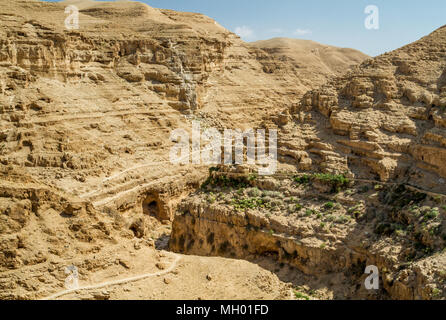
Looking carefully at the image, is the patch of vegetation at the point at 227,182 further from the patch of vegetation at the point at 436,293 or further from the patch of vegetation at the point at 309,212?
the patch of vegetation at the point at 436,293

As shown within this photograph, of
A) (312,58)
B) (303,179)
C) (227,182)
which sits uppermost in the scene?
(312,58)

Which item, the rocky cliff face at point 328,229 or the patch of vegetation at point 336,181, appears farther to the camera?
the patch of vegetation at point 336,181

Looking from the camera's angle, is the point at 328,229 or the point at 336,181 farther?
the point at 336,181

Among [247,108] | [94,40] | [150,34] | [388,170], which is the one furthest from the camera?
[247,108]

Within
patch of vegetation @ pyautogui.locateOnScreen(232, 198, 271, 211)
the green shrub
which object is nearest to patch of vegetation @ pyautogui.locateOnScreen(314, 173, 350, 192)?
patch of vegetation @ pyautogui.locateOnScreen(232, 198, 271, 211)

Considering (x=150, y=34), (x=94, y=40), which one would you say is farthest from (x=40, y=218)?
(x=150, y=34)

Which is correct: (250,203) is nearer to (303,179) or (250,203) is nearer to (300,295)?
(303,179)

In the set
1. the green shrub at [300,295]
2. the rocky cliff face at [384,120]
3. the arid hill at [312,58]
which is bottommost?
the green shrub at [300,295]

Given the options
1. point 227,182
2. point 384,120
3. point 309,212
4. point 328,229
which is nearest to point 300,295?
point 328,229

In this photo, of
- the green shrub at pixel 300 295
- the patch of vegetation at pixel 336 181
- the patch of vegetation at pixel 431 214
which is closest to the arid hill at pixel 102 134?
the green shrub at pixel 300 295

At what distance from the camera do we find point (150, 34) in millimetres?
54094

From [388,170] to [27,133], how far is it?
25950 millimetres

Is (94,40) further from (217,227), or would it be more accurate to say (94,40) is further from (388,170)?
(388,170)

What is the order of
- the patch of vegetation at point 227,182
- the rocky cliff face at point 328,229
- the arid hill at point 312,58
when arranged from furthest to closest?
the arid hill at point 312,58 → the patch of vegetation at point 227,182 → the rocky cliff face at point 328,229
